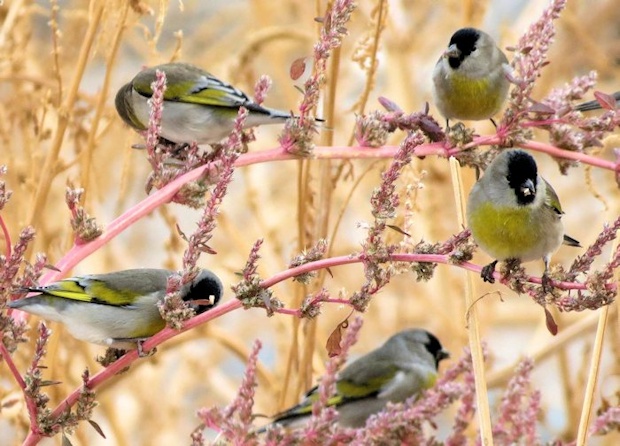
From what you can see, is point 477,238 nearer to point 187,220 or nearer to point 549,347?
point 549,347

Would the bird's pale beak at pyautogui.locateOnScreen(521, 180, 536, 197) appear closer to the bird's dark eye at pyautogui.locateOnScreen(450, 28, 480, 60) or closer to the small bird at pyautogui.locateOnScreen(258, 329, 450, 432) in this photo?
the bird's dark eye at pyautogui.locateOnScreen(450, 28, 480, 60)

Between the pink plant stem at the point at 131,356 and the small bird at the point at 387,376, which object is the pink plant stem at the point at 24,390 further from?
the small bird at the point at 387,376

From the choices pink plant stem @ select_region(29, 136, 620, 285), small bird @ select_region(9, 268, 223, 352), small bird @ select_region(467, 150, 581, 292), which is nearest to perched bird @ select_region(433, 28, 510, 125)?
small bird @ select_region(467, 150, 581, 292)

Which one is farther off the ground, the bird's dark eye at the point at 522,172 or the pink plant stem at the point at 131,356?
the bird's dark eye at the point at 522,172

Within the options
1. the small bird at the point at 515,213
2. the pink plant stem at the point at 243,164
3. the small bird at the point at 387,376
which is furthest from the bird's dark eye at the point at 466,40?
the small bird at the point at 387,376

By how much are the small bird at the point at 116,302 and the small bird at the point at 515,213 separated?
1.18 feet

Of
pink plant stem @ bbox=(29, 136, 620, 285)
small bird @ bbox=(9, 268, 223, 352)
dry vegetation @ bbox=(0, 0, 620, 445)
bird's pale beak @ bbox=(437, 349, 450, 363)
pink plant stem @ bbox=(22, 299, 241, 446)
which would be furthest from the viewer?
bird's pale beak @ bbox=(437, 349, 450, 363)

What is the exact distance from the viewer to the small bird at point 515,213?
1.24 meters

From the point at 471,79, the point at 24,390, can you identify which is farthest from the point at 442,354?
the point at 24,390

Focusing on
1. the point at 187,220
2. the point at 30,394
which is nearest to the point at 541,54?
the point at 30,394

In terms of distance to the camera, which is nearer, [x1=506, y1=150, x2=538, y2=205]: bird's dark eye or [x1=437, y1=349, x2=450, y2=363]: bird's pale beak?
[x1=506, y1=150, x2=538, y2=205]: bird's dark eye

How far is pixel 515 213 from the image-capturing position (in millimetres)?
1282

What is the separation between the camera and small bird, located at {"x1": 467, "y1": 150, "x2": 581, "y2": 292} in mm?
1240

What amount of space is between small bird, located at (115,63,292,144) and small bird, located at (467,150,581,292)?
0.38 metres
